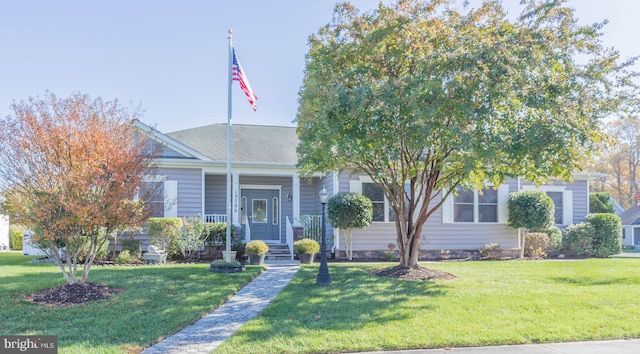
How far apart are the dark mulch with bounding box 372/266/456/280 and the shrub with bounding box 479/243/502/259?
5682 millimetres

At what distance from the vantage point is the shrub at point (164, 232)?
13.0 m

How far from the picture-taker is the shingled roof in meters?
15.8

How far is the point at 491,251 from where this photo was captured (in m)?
15.4

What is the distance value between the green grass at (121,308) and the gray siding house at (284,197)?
4.81m

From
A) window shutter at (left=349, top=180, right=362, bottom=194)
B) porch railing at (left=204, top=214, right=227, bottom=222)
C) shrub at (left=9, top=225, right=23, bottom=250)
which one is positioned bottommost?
shrub at (left=9, top=225, right=23, bottom=250)

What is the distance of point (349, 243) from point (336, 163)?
16.5ft

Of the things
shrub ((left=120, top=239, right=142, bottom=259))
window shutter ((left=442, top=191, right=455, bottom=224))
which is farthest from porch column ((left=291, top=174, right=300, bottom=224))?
window shutter ((left=442, top=191, right=455, bottom=224))

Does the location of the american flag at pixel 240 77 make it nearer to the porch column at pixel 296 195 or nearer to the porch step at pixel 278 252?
the porch column at pixel 296 195

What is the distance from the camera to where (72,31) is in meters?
11.6

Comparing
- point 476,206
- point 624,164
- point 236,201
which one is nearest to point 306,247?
point 236,201

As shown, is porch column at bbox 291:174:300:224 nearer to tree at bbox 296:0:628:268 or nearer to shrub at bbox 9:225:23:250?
tree at bbox 296:0:628:268

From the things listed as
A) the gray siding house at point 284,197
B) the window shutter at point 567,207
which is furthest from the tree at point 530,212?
the window shutter at point 567,207

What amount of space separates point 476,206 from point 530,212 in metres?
1.81

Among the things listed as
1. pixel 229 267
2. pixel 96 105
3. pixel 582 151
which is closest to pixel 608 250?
pixel 582 151
